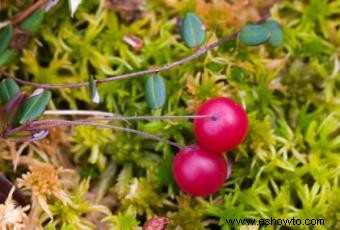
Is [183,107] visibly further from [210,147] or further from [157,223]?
[157,223]

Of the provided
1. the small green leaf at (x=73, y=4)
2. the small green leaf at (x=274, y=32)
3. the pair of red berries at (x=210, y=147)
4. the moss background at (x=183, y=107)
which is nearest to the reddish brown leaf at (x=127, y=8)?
the moss background at (x=183, y=107)

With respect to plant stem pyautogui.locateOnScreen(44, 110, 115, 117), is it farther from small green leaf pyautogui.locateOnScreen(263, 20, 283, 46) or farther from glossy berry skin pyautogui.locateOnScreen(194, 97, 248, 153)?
small green leaf pyautogui.locateOnScreen(263, 20, 283, 46)

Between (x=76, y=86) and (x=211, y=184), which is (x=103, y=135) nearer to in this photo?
(x=76, y=86)

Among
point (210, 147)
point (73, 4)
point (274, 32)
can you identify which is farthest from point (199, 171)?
point (73, 4)

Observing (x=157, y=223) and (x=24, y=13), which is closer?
(x=157, y=223)

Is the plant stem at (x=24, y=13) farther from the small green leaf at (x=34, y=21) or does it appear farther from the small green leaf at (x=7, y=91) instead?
the small green leaf at (x=7, y=91)

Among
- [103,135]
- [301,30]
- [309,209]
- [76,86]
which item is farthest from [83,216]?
[301,30]
